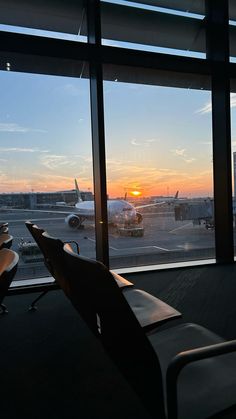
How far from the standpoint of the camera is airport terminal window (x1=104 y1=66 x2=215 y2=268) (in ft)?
12.5

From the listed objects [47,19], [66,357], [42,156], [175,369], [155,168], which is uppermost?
[47,19]

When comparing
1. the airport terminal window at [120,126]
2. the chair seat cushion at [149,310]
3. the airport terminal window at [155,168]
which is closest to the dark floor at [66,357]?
the chair seat cushion at [149,310]

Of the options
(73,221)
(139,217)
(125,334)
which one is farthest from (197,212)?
(125,334)

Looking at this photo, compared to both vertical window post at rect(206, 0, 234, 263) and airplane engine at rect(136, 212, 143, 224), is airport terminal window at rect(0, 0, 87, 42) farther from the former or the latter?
airplane engine at rect(136, 212, 143, 224)

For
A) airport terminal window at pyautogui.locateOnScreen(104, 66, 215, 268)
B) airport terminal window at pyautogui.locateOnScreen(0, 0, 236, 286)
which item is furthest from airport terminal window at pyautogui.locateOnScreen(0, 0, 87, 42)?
airport terminal window at pyautogui.locateOnScreen(104, 66, 215, 268)

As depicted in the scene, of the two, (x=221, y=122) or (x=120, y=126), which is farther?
(x=221, y=122)

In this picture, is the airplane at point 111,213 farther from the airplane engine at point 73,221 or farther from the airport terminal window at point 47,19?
the airport terminal window at point 47,19

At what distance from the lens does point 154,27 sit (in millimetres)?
4035

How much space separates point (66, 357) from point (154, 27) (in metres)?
3.98

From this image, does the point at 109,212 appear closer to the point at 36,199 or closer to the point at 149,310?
the point at 36,199

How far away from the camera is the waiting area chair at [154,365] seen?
82 cm

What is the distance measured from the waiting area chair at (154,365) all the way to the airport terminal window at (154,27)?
3688 millimetres

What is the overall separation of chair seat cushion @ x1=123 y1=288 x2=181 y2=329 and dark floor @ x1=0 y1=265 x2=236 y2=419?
0.43 m

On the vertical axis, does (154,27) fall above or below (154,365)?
above
